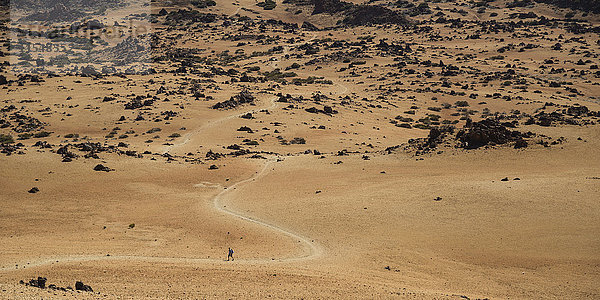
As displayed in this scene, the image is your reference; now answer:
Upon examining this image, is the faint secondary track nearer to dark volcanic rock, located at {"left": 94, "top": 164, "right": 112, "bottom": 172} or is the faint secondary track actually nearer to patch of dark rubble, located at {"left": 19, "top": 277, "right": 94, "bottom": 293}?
patch of dark rubble, located at {"left": 19, "top": 277, "right": 94, "bottom": 293}

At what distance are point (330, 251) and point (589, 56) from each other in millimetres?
90850

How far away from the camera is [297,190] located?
102 ft

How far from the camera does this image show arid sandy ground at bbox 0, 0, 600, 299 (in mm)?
18016

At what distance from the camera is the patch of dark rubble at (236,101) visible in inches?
2437

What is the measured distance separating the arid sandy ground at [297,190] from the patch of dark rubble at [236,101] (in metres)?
0.42

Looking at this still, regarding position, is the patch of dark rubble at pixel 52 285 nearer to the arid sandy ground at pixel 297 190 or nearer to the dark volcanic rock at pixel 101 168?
the arid sandy ground at pixel 297 190

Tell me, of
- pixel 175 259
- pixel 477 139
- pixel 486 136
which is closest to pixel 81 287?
pixel 175 259

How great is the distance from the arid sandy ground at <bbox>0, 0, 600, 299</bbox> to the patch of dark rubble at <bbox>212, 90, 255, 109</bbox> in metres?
0.42

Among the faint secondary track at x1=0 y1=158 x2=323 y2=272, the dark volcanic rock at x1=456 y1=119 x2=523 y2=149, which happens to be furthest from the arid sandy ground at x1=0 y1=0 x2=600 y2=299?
the dark volcanic rock at x1=456 y1=119 x2=523 y2=149

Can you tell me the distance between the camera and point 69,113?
59.9m

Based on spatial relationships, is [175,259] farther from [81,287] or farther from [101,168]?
[101,168]

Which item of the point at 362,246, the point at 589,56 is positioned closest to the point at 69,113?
the point at 362,246

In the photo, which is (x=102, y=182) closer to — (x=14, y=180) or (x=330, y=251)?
(x=14, y=180)

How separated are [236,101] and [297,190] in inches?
1351
